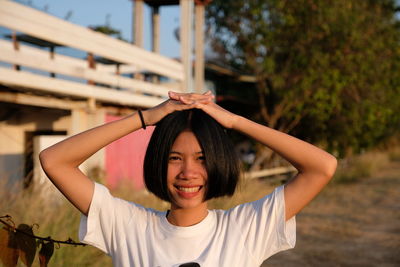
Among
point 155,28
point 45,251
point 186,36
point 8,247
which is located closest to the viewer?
point 8,247

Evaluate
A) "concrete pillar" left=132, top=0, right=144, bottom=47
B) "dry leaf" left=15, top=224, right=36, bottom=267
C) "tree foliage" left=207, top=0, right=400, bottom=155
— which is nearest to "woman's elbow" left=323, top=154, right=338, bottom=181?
"dry leaf" left=15, top=224, right=36, bottom=267

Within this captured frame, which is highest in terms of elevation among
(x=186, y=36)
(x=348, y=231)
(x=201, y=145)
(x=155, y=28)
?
(x=155, y=28)

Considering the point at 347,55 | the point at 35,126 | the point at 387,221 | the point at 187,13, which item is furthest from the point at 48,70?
the point at 347,55

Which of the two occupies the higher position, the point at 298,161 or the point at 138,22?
the point at 138,22

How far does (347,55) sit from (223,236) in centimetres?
1273

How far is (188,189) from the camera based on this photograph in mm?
1830

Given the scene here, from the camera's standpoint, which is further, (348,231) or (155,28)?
(155,28)

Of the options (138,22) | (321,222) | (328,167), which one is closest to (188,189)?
(328,167)

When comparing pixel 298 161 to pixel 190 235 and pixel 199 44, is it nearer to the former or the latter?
pixel 190 235

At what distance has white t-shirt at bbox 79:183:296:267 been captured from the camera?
1784mm

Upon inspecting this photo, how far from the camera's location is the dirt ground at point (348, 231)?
636cm

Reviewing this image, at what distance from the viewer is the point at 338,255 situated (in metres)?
6.50

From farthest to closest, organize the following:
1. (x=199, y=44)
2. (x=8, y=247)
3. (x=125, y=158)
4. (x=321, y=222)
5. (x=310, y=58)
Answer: (x=310, y=58) < (x=199, y=44) < (x=321, y=222) < (x=125, y=158) < (x=8, y=247)

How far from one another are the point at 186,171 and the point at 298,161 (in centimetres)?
44
